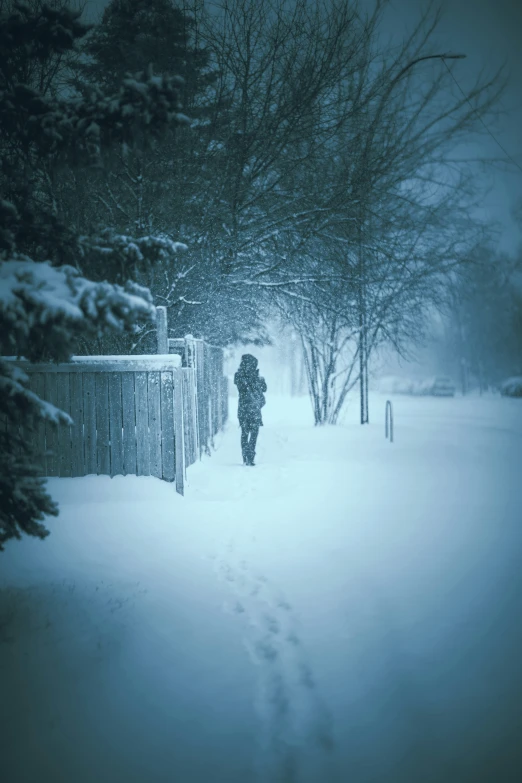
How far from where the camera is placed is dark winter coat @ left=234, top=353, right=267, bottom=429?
9297 millimetres

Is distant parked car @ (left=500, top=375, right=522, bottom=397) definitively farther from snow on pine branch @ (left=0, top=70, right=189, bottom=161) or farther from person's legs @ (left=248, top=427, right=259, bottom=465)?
snow on pine branch @ (left=0, top=70, right=189, bottom=161)

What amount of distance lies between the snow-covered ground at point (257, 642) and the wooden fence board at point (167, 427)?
0.82ft

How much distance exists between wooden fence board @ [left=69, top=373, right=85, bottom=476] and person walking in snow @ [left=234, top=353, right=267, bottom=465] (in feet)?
11.8

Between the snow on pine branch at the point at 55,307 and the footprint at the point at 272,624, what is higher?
the snow on pine branch at the point at 55,307

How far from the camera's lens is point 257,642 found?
10.5 ft

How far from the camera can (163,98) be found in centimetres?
264

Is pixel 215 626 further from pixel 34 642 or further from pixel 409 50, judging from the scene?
pixel 409 50

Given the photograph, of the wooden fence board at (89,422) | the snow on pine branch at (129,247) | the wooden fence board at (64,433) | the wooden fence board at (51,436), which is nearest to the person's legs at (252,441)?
the wooden fence board at (89,422)

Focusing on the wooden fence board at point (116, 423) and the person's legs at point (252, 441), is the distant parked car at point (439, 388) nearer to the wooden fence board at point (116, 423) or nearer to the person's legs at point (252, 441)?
the person's legs at point (252, 441)

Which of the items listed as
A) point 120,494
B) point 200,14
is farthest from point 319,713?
point 200,14

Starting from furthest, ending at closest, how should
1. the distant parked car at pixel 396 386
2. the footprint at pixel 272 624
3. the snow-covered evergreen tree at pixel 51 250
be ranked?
the distant parked car at pixel 396 386
the footprint at pixel 272 624
the snow-covered evergreen tree at pixel 51 250

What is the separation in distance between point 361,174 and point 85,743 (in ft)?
24.1

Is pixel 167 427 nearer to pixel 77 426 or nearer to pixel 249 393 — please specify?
pixel 77 426

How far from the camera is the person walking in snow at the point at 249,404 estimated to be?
930 cm
